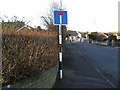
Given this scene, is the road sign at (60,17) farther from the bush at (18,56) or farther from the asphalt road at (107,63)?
the bush at (18,56)

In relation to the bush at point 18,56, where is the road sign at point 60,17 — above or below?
above

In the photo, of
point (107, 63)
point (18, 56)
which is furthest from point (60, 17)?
point (107, 63)

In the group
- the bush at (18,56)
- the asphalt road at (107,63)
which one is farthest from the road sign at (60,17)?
the bush at (18,56)

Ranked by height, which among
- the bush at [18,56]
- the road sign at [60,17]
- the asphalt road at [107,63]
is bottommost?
the asphalt road at [107,63]

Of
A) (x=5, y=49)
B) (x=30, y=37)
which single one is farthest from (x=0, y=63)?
(x=30, y=37)

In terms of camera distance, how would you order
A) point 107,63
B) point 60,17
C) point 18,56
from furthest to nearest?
point 107,63
point 60,17
point 18,56

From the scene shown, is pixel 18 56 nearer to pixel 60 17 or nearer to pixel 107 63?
pixel 60 17

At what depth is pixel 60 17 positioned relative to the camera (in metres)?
13.5

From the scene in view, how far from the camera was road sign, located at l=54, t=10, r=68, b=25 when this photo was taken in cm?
1348

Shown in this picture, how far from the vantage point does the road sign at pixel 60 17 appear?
1348 centimetres

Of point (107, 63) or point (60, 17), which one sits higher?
point (60, 17)

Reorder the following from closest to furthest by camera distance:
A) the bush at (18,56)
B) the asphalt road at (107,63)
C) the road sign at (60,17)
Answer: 1. the bush at (18,56)
2. the road sign at (60,17)
3. the asphalt road at (107,63)

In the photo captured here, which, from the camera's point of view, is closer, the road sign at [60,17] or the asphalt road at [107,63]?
the road sign at [60,17]

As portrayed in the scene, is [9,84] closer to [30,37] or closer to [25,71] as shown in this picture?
[25,71]
